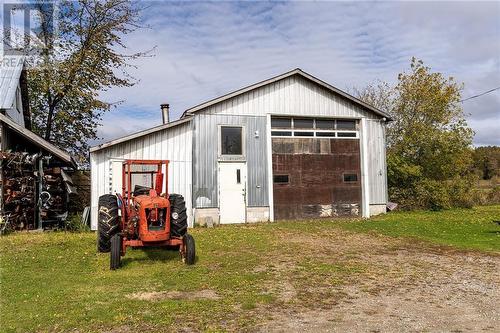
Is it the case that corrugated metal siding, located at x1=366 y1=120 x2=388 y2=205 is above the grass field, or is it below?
above

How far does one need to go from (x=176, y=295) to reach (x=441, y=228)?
10.9 meters

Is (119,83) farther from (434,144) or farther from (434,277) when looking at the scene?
(434,277)

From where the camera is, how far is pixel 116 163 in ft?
47.4

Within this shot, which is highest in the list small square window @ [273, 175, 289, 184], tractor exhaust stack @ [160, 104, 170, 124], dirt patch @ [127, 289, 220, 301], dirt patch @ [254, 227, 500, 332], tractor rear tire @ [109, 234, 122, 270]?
tractor exhaust stack @ [160, 104, 170, 124]

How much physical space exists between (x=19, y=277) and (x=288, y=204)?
35.0ft

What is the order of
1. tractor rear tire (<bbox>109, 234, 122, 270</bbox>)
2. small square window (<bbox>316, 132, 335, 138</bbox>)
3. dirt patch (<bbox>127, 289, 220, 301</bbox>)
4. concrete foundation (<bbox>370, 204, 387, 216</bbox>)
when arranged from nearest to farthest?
1. dirt patch (<bbox>127, 289, 220, 301</bbox>)
2. tractor rear tire (<bbox>109, 234, 122, 270</bbox>)
3. small square window (<bbox>316, 132, 335, 138</bbox>)
4. concrete foundation (<bbox>370, 204, 387, 216</bbox>)

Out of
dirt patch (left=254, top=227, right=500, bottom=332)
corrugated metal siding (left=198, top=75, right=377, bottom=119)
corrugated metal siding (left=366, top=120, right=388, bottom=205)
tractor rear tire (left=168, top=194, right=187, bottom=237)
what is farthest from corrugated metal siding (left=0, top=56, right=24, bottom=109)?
corrugated metal siding (left=366, top=120, right=388, bottom=205)

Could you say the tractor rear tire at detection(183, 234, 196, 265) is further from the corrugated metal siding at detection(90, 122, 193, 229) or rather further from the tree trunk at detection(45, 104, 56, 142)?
the tree trunk at detection(45, 104, 56, 142)

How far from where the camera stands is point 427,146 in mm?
21766

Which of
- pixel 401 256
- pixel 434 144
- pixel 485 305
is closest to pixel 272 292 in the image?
pixel 485 305

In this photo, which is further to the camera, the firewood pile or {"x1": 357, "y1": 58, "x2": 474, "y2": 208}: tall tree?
{"x1": 357, "y1": 58, "x2": 474, "y2": 208}: tall tree

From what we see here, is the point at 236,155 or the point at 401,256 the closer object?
the point at 401,256

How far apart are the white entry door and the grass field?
7.63 ft

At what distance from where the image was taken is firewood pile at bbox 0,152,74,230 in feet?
42.8
